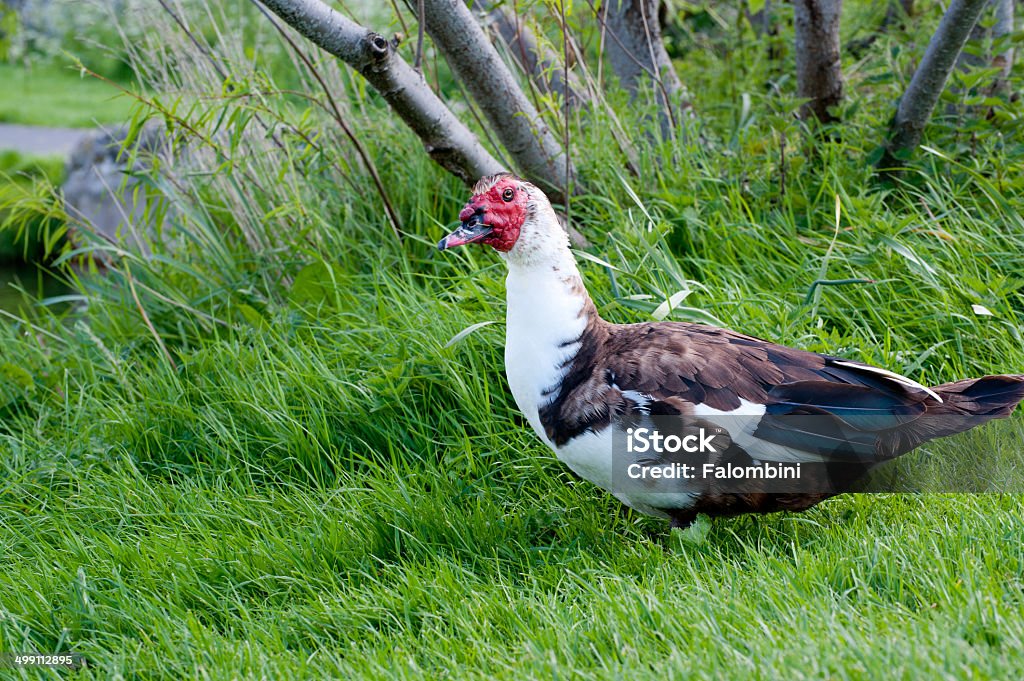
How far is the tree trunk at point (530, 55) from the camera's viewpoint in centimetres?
411

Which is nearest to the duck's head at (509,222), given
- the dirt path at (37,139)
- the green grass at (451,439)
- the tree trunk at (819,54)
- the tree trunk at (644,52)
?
the green grass at (451,439)

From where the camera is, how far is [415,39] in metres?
3.79

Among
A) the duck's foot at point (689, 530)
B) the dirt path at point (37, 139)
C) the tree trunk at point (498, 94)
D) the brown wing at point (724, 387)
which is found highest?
the tree trunk at point (498, 94)

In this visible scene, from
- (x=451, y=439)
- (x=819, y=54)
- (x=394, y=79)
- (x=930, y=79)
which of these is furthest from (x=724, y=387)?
(x=819, y=54)

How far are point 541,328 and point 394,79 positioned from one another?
116cm

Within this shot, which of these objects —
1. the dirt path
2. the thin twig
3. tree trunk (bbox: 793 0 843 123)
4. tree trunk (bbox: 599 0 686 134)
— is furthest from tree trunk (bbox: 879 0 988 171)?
the dirt path

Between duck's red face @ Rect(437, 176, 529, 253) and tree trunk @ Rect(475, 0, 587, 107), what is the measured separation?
1523 mm

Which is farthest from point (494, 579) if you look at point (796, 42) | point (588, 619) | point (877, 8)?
point (877, 8)

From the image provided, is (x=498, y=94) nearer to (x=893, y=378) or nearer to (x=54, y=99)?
(x=893, y=378)

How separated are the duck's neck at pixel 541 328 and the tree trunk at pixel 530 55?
159 cm

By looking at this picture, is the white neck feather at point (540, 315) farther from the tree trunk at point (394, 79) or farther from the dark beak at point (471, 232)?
the tree trunk at point (394, 79)

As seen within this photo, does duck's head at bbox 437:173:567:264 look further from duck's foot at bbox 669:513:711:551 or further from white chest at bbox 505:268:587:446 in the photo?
duck's foot at bbox 669:513:711:551

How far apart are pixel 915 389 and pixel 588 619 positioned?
3.27 ft

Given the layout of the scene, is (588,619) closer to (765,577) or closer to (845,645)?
(765,577)
